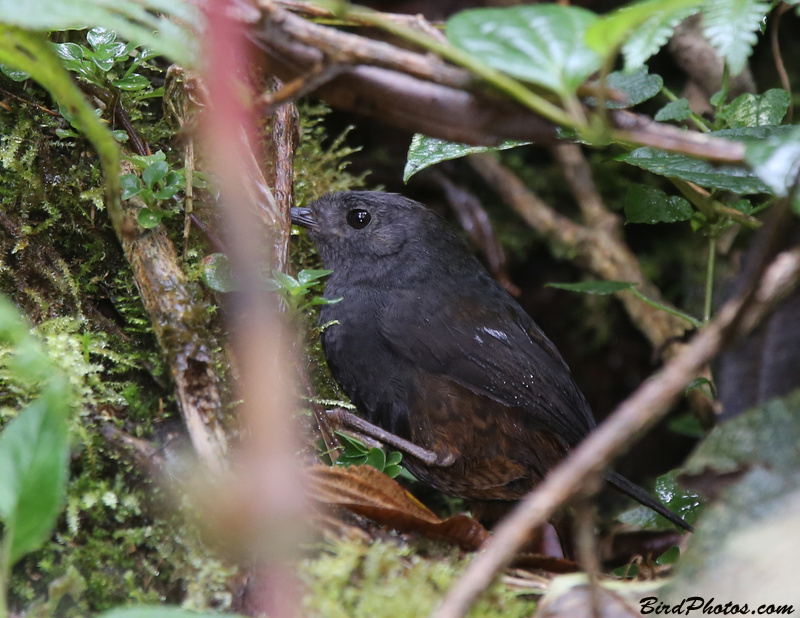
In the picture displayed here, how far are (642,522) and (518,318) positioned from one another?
2.96 ft

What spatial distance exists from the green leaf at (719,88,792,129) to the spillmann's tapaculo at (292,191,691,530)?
1036 millimetres

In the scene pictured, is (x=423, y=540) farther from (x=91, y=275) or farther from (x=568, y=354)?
(x=568, y=354)

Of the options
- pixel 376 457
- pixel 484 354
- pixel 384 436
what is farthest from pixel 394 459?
pixel 484 354

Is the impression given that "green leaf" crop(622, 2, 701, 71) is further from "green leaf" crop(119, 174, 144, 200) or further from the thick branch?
"green leaf" crop(119, 174, 144, 200)

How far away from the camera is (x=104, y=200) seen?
2.31m

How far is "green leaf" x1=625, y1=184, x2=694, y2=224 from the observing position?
2.52m

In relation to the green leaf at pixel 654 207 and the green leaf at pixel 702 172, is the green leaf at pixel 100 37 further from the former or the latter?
the green leaf at pixel 654 207

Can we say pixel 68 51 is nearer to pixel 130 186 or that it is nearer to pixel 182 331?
pixel 130 186

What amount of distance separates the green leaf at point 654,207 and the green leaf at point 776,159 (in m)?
1.20

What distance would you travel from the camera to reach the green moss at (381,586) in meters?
1.48

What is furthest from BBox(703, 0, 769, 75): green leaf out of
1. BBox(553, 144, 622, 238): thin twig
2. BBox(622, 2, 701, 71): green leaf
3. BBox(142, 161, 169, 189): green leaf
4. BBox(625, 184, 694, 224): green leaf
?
BBox(553, 144, 622, 238): thin twig

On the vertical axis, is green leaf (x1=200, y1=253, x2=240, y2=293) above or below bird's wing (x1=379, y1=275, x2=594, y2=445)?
above

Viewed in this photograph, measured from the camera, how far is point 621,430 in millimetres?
1223

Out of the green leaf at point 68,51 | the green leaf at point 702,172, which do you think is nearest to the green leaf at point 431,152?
the green leaf at point 702,172
